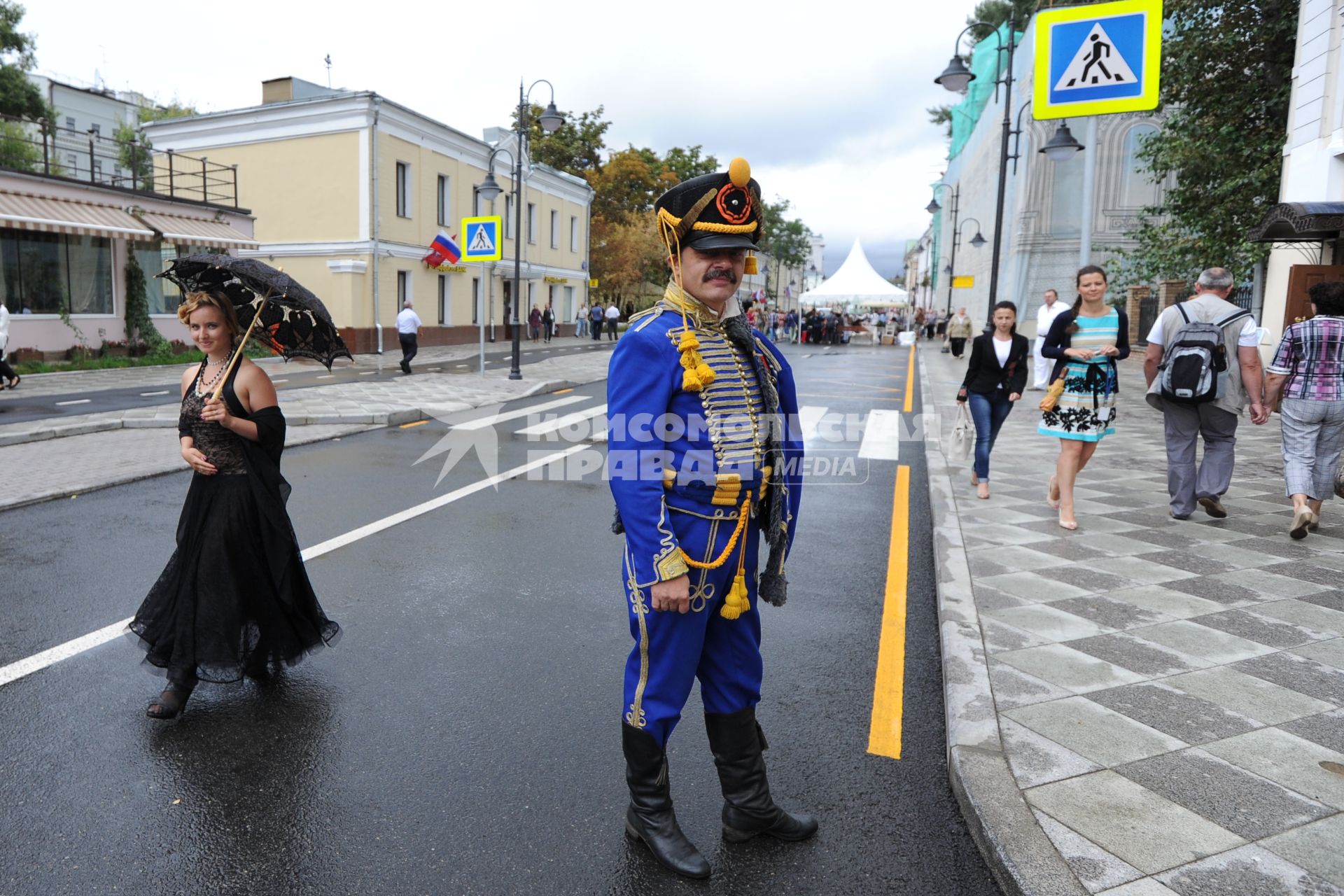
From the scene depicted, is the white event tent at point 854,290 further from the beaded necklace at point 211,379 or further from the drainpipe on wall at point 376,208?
the beaded necklace at point 211,379

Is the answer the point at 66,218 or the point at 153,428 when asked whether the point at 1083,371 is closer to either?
the point at 153,428

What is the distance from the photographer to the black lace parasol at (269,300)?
3.69m

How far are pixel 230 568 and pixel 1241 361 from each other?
700 centimetres

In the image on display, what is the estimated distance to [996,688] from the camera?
3.86 metres

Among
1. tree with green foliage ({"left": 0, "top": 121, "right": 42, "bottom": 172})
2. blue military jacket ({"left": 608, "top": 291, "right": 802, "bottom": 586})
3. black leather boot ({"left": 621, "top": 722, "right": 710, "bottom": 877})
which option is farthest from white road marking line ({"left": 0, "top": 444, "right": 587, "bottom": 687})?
tree with green foliage ({"left": 0, "top": 121, "right": 42, "bottom": 172})

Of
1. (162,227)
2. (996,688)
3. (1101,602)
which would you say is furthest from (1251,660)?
(162,227)

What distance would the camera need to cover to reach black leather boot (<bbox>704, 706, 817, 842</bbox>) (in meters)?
2.85

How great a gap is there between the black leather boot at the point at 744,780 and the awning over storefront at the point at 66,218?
67.6 ft

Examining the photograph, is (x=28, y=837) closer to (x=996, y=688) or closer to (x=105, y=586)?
(x=105, y=586)

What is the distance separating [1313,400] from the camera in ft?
21.4

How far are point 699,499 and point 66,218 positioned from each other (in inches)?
861

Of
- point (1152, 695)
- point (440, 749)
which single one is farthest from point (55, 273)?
point (1152, 695)

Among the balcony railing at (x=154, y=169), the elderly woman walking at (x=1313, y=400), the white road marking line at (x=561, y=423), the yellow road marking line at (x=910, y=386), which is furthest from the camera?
the balcony railing at (x=154, y=169)

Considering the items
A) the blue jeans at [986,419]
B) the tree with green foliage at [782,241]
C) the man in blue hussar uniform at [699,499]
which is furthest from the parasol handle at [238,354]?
the tree with green foliage at [782,241]
